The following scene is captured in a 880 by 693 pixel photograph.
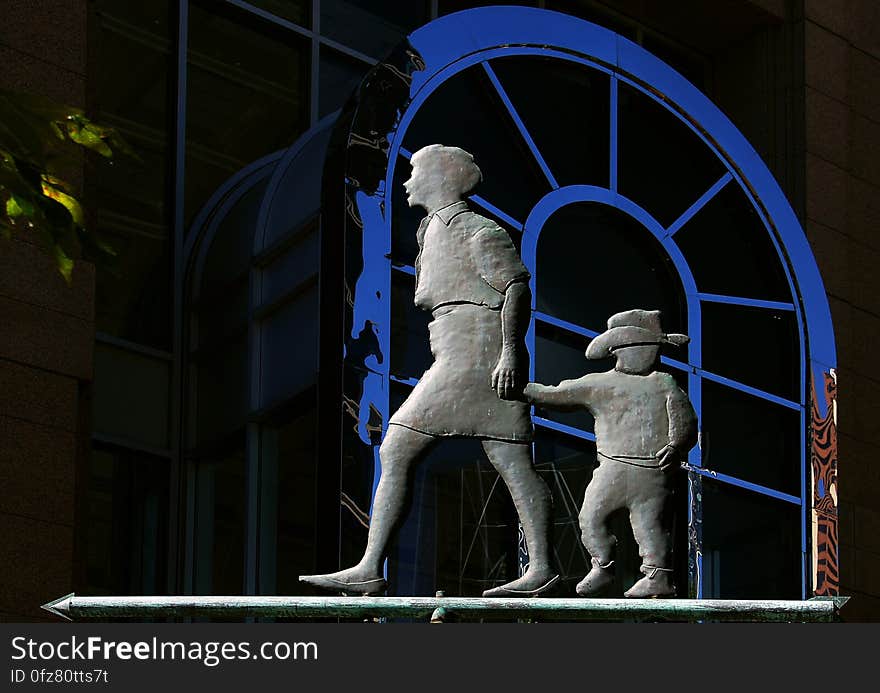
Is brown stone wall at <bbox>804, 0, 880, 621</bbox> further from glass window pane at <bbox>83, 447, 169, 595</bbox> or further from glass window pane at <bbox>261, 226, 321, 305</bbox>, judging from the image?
glass window pane at <bbox>83, 447, 169, 595</bbox>

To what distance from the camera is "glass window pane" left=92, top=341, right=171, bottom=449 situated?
17922mm

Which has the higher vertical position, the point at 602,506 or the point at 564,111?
the point at 564,111

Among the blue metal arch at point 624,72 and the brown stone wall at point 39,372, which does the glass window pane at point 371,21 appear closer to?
the blue metal arch at point 624,72

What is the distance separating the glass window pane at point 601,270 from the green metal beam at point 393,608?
27.8 feet

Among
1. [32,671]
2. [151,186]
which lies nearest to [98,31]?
[151,186]

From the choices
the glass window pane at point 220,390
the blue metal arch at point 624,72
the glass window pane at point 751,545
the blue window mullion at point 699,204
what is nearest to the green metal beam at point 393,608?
the blue metal arch at point 624,72

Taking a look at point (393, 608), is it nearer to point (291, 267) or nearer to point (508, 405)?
point (508, 405)

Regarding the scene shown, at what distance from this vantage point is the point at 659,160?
1975 cm

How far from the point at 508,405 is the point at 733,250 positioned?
10262 millimetres

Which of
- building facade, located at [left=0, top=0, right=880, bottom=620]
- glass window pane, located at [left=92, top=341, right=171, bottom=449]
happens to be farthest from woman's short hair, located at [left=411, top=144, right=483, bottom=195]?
glass window pane, located at [left=92, top=341, right=171, bottom=449]

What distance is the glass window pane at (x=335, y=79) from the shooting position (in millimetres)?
20531

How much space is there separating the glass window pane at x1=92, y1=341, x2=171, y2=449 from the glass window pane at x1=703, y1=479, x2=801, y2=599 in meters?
5.21

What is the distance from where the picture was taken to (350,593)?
9984 mm

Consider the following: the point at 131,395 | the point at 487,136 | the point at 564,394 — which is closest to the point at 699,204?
the point at 487,136
